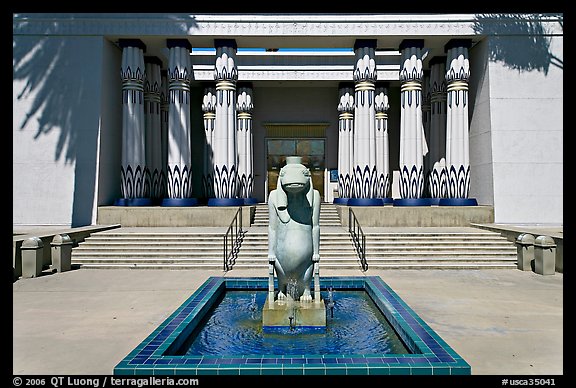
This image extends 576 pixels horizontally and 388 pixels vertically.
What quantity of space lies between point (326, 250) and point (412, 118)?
737 cm

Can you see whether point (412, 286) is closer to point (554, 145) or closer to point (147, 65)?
point (554, 145)

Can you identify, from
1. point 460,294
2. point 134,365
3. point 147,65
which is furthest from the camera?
point 147,65

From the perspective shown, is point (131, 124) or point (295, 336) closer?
point (295, 336)

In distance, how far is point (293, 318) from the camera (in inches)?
243

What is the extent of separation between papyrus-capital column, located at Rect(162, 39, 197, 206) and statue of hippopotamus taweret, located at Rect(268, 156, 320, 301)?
11.1 meters

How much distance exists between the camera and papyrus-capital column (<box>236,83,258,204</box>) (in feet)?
67.3

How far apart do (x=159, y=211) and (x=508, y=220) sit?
12.9m

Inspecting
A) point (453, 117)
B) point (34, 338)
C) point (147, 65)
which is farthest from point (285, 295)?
point (147, 65)

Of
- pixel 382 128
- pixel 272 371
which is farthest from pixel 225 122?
pixel 272 371

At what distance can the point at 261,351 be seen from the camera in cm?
536

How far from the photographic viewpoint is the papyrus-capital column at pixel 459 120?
53.9ft

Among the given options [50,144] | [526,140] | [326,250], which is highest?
[526,140]

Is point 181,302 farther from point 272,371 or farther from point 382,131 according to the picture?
point 382,131

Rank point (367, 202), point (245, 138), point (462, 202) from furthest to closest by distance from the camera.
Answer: point (245, 138), point (367, 202), point (462, 202)
